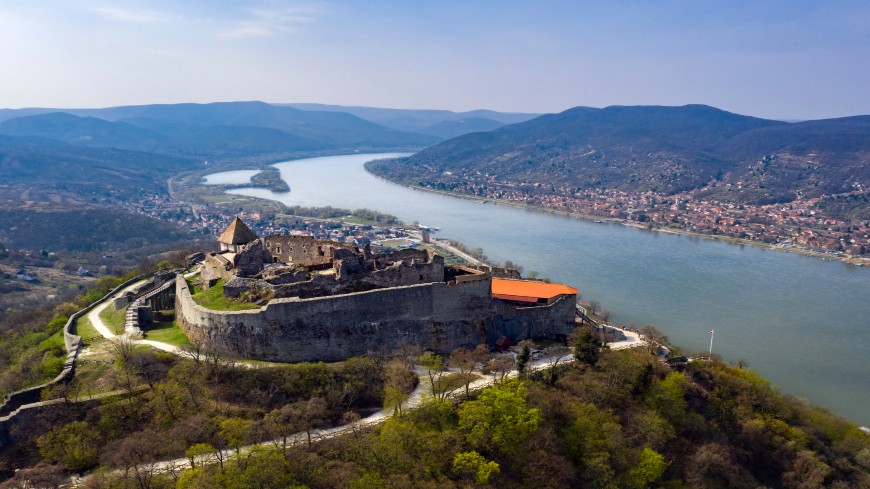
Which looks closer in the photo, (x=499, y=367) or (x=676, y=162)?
(x=499, y=367)

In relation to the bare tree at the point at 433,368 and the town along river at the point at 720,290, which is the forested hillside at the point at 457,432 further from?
the town along river at the point at 720,290

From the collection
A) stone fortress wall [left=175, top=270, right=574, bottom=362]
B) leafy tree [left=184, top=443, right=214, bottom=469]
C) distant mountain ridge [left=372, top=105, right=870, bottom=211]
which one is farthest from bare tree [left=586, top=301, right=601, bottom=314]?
distant mountain ridge [left=372, top=105, right=870, bottom=211]

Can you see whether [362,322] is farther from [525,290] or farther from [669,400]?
[669,400]

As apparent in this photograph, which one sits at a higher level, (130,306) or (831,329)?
(130,306)

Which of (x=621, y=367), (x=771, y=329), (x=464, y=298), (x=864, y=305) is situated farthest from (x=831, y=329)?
(x=464, y=298)

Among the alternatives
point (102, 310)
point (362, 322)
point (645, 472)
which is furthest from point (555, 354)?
point (102, 310)

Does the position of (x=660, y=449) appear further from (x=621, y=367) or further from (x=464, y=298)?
(x=464, y=298)

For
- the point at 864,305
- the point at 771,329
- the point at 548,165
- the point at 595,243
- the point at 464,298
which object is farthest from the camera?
the point at 548,165
